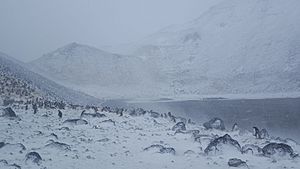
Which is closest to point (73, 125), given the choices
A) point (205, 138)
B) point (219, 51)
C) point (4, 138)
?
point (4, 138)

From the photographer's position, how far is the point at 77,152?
71.5ft

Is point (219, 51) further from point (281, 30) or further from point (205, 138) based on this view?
point (205, 138)

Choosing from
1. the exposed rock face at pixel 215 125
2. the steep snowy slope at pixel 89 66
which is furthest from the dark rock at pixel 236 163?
the steep snowy slope at pixel 89 66

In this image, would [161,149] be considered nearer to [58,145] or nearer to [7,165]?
[58,145]

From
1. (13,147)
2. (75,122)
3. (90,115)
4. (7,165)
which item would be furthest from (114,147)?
(90,115)

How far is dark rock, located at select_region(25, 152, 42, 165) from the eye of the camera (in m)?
19.4

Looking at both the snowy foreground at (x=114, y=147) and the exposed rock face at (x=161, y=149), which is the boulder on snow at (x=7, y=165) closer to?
the snowy foreground at (x=114, y=147)

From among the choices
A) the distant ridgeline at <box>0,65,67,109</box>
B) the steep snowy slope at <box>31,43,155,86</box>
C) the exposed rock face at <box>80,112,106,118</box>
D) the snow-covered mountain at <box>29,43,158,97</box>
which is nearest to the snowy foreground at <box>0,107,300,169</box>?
the exposed rock face at <box>80,112,106,118</box>

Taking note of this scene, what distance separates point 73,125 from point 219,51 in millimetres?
144941

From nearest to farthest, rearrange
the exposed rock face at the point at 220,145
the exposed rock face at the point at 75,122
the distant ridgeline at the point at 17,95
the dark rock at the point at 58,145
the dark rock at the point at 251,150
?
the dark rock at the point at 58,145, the exposed rock face at the point at 220,145, the dark rock at the point at 251,150, the exposed rock face at the point at 75,122, the distant ridgeline at the point at 17,95

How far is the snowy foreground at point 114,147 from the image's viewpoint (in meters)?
20.1

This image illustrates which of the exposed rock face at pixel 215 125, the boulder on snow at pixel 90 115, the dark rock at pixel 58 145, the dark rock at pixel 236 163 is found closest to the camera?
the dark rock at pixel 236 163

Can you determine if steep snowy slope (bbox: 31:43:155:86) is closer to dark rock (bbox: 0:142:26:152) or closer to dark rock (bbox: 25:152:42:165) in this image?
dark rock (bbox: 0:142:26:152)

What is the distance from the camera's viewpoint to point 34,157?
773 inches
